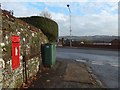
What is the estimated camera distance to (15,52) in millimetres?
6656

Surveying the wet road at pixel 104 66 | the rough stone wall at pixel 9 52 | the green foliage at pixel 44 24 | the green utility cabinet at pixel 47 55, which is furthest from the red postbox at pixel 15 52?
the green foliage at pixel 44 24

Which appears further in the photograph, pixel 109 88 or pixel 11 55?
pixel 109 88

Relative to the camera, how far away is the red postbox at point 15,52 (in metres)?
6.55

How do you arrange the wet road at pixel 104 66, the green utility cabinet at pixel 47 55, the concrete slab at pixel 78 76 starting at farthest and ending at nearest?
the green utility cabinet at pixel 47 55, the wet road at pixel 104 66, the concrete slab at pixel 78 76

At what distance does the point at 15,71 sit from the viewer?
→ 6785 mm

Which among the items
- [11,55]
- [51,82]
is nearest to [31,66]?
[51,82]

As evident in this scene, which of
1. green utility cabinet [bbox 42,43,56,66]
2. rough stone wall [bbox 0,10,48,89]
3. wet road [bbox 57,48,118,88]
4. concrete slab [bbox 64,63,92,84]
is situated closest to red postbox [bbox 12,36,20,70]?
rough stone wall [bbox 0,10,48,89]

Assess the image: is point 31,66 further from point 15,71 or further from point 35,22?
point 35,22

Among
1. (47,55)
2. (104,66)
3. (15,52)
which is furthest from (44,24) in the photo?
(15,52)

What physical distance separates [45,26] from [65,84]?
5.82 meters

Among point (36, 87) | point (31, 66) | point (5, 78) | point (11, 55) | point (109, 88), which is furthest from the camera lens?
point (31, 66)

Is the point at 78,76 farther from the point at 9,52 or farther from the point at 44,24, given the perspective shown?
the point at 44,24

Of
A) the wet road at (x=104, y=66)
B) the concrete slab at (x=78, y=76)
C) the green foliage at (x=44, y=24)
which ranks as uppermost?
the green foliage at (x=44, y=24)

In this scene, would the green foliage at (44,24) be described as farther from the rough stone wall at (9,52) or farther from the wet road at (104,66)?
the rough stone wall at (9,52)
